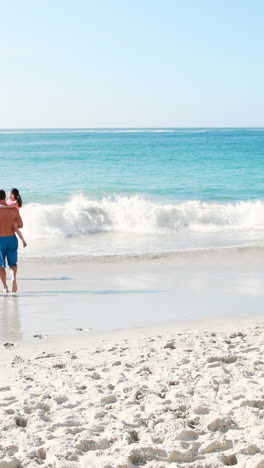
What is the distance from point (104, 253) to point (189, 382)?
763 cm

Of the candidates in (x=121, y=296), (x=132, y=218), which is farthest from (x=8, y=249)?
(x=132, y=218)

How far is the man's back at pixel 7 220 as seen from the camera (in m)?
8.98

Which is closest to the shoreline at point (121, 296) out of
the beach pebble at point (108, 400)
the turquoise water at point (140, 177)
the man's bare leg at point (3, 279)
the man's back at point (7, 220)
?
the man's bare leg at point (3, 279)

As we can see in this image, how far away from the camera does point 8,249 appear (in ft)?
29.7

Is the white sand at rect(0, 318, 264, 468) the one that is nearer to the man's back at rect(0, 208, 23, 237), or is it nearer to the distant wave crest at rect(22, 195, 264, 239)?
the man's back at rect(0, 208, 23, 237)

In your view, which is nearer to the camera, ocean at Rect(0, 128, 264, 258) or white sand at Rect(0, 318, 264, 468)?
white sand at Rect(0, 318, 264, 468)

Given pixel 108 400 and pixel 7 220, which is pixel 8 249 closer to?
pixel 7 220

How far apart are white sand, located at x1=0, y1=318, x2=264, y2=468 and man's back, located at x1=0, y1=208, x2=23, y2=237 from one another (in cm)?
295

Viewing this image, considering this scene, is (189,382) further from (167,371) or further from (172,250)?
(172,250)

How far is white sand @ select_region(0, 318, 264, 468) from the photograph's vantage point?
363 centimetres

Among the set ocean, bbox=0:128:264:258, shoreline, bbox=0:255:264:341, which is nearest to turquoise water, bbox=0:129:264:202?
ocean, bbox=0:128:264:258

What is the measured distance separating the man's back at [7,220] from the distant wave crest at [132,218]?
19.4 ft

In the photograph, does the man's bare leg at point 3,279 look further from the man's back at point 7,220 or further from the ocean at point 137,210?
the ocean at point 137,210

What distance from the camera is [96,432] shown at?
12.9ft
